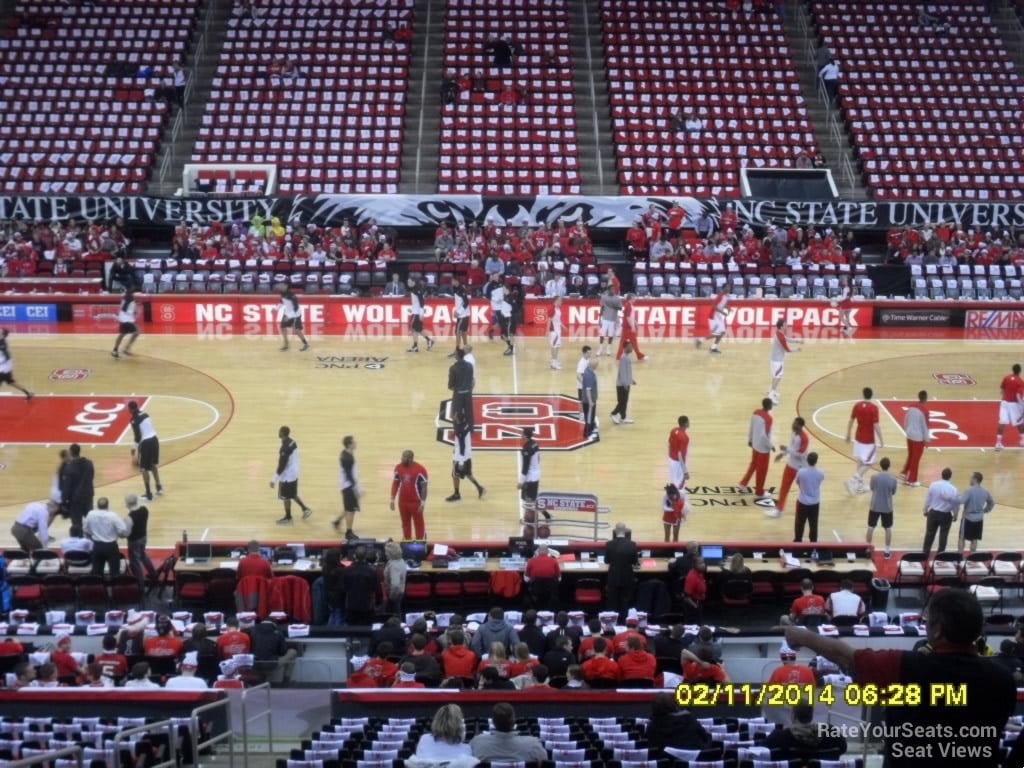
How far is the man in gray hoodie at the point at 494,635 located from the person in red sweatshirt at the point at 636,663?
4.30ft

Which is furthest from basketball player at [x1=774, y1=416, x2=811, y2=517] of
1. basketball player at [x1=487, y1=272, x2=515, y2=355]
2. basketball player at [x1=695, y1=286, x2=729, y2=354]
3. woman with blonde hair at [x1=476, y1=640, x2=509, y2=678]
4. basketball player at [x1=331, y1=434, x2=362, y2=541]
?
basketball player at [x1=487, y1=272, x2=515, y2=355]

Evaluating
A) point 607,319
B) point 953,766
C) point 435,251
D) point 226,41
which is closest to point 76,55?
point 226,41

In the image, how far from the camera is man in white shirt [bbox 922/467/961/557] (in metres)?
16.4

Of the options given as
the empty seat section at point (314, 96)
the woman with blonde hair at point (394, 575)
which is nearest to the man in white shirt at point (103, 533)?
the woman with blonde hair at point (394, 575)

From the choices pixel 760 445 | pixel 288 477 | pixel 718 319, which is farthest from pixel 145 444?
pixel 718 319

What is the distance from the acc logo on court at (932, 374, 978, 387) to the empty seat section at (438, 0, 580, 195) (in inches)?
468

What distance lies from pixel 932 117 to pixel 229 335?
68.6 feet

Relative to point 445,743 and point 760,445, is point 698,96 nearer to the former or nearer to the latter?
point 760,445

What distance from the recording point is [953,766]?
386 cm

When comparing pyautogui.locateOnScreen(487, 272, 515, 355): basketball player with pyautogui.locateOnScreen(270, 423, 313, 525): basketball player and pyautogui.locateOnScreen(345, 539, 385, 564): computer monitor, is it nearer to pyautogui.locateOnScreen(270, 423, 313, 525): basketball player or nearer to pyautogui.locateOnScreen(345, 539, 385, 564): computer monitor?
pyautogui.locateOnScreen(270, 423, 313, 525): basketball player

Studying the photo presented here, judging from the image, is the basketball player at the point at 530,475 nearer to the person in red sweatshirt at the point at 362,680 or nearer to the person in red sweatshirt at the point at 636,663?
the person in red sweatshirt at the point at 636,663

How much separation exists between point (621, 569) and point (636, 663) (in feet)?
9.93

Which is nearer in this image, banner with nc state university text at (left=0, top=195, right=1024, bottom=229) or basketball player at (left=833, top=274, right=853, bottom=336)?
basketball player at (left=833, top=274, right=853, bottom=336)

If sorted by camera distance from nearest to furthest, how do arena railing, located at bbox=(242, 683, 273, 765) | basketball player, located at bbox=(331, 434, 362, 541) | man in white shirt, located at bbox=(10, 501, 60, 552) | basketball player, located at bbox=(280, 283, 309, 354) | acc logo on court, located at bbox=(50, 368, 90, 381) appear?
1. arena railing, located at bbox=(242, 683, 273, 765)
2. man in white shirt, located at bbox=(10, 501, 60, 552)
3. basketball player, located at bbox=(331, 434, 362, 541)
4. acc logo on court, located at bbox=(50, 368, 90, 381)
5. basketball player, located at bbox=(280, 283, 309, 354)
